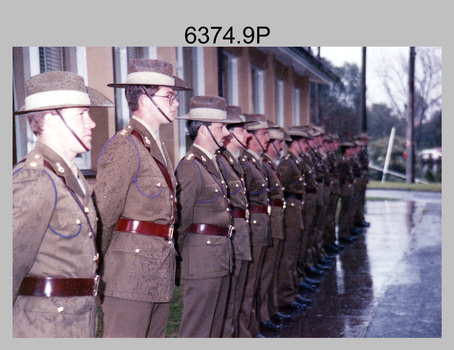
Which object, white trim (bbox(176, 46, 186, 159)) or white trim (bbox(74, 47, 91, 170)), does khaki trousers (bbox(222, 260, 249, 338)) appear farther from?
white trim (bbox(176, 46, 186, 159))

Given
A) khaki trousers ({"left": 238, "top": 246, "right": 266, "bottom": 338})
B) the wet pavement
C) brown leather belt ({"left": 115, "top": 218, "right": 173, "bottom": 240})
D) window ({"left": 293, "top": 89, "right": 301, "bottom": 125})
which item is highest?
window ({"left": 293, "top": 89, "right": 301, "bottom": 125})

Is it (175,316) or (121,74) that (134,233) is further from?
(121,74)

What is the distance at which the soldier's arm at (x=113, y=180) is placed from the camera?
3.56 meters

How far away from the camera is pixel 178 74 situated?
859 cm

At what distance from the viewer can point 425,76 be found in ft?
114

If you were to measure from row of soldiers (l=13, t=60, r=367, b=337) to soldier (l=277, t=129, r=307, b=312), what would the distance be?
1.17 metres

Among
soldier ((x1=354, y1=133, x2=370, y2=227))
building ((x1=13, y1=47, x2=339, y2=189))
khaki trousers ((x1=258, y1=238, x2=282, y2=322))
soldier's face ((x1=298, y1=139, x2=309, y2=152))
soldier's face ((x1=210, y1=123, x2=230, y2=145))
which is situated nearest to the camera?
soldier's face ((x1=210, y1=123, x2=230, y2=145))

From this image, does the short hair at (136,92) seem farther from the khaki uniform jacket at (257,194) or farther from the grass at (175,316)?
the grass at (175,316)

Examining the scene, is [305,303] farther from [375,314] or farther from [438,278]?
[438,278]

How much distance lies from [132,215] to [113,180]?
224 millimetres

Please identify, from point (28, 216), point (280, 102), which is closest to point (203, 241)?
point (28, 216)

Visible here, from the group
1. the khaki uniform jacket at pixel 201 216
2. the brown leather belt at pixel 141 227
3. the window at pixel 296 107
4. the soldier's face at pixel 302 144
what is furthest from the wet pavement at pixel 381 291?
the window at pixel 296 107

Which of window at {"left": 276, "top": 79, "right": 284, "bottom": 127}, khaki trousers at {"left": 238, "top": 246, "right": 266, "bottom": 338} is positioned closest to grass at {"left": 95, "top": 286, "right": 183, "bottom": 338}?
khaki trousers at {"left": 238, "top": 246, "right": 266, "bottom": 338}

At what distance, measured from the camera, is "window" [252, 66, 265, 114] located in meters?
13.1
